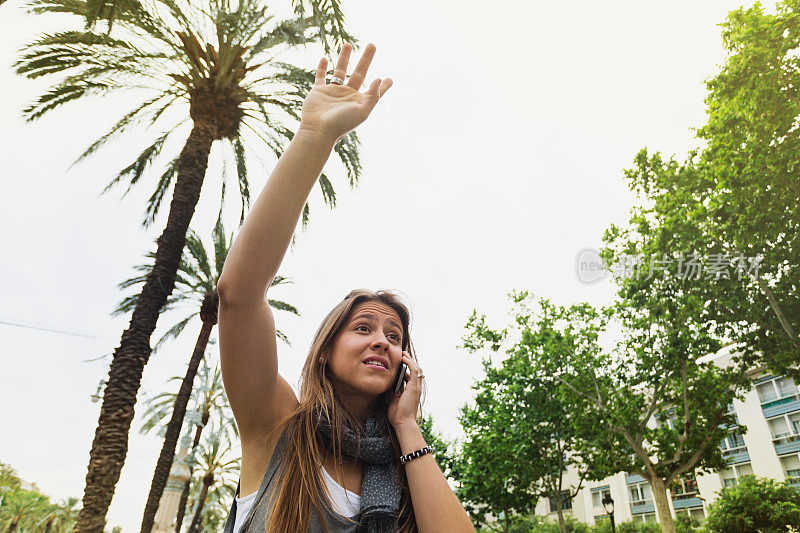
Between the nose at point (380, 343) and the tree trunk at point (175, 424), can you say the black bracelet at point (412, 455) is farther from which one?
the tree trunk at point (175, 424)

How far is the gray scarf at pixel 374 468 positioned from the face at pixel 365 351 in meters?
0.14

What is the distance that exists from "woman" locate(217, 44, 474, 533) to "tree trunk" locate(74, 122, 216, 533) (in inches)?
244

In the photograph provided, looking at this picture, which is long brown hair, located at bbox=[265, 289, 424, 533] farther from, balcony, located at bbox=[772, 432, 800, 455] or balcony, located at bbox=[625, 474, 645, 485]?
balcony, located at bbox=[625, 474, 645, 485]

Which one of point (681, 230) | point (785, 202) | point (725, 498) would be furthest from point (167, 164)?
point (725, 498)

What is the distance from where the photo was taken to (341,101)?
1476mm

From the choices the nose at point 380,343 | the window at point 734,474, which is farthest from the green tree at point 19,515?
the window at point 734,474

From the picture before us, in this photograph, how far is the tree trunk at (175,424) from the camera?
38.4ft

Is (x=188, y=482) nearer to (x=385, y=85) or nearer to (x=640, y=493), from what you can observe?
(x=385, y=85)

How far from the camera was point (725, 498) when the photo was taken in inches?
752

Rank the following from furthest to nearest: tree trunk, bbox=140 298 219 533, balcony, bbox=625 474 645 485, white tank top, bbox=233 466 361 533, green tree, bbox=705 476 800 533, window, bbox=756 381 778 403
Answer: balcony, bbox=625 474 645 485 < window, bbox=756 381 778 403 < green tree, bbox=705 476 800 533 < tree trunk, bbox=140 298 219 533 < white tank top, bbox=233 466 361 533

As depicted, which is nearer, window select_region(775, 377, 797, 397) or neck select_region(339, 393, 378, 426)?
neck select_region(339, 393, 378, 426)

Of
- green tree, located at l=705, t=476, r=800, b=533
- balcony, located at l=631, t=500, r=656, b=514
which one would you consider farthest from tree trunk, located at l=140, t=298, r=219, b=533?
balcony, located at l=631, t=500, r=656, b=514

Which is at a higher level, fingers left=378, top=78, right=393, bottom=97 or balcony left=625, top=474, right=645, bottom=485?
balcony left=625, top=474, right=645, bottom=485

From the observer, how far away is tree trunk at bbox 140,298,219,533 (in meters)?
11.7
